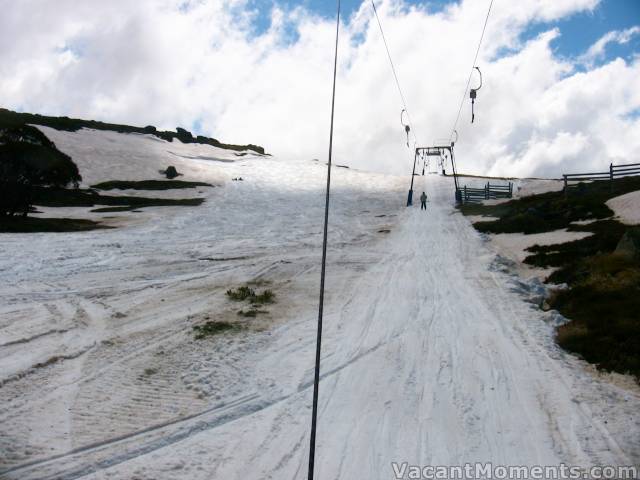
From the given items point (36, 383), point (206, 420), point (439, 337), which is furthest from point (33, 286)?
point (439, 337)

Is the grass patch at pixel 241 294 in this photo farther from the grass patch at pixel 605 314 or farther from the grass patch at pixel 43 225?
the grass patch at pixel 43 225

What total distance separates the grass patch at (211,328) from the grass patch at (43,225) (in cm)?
1908

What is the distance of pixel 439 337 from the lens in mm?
11156

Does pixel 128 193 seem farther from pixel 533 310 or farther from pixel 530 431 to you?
pixel 530 431

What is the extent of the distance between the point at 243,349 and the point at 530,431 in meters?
6.11

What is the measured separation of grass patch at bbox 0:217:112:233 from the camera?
86.1 ft

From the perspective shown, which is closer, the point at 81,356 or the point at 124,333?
the point at 81,356

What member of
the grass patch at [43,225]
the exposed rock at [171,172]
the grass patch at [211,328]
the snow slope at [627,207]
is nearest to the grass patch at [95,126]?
the exposed rock at [171,172]

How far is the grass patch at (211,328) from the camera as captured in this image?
37.8 ft

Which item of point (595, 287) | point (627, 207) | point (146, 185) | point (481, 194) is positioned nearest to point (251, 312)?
point (595, 287)

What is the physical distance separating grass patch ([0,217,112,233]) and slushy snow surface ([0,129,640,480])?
20.2 ft

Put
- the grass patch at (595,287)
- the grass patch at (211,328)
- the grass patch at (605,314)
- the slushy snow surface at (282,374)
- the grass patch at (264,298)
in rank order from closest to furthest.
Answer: the slushy snow surface at (282,374) < the grass patch at (605,314) < the grass patch at (595,287) < the grass patch at (211,328) < the grass patch at (264,298)

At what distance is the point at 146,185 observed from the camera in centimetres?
5447

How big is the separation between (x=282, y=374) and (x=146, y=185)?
49.9 metres
